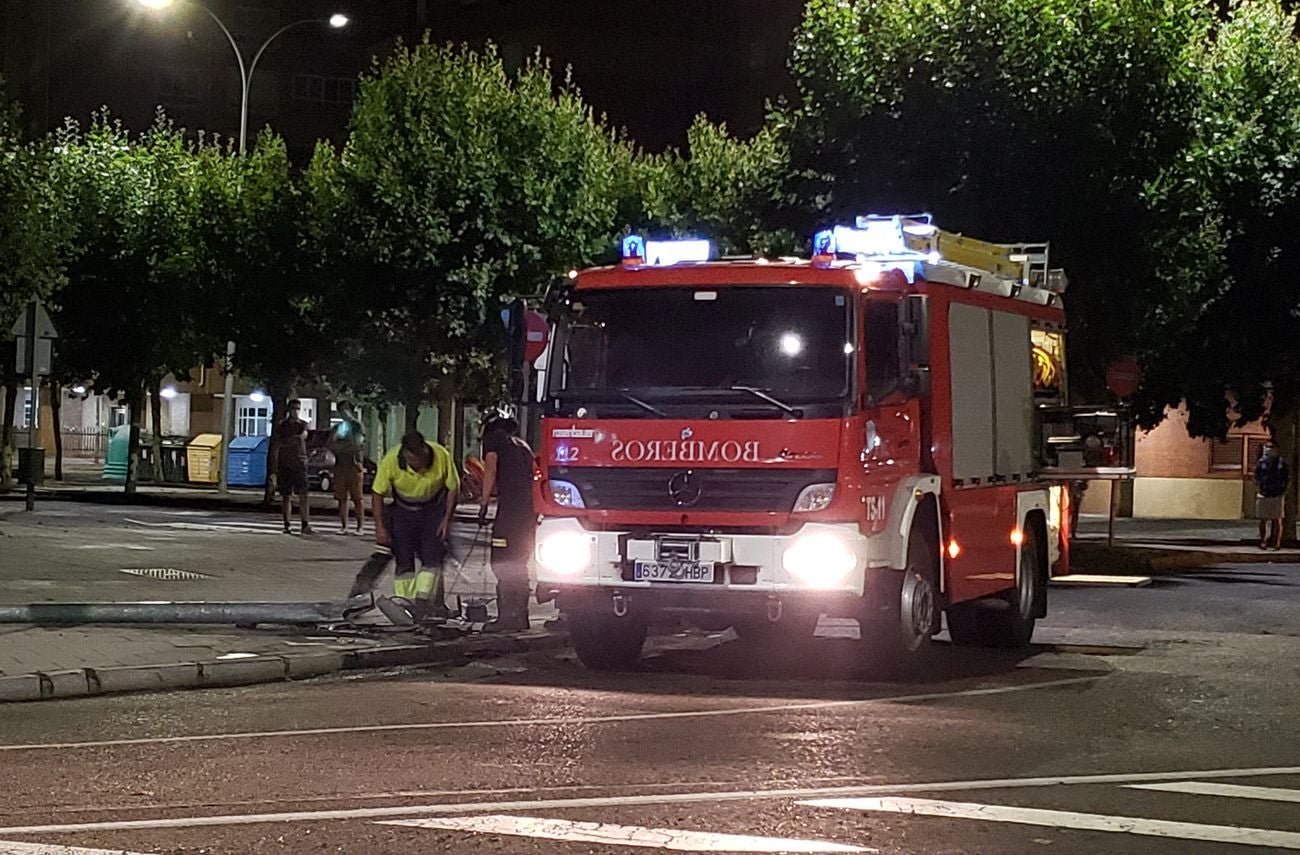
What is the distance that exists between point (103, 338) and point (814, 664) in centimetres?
3358

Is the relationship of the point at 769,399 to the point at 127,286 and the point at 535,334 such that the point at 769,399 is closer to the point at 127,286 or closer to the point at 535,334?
the point at 535,334

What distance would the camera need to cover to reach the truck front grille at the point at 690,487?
12.7 metres

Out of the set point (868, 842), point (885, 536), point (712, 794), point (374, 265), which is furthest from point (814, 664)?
point (374, 265)

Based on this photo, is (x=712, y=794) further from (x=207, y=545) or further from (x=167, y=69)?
(x=167, y=69)

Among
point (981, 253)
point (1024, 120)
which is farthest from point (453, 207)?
point (981, 253)

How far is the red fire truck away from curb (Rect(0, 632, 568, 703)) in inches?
53.1

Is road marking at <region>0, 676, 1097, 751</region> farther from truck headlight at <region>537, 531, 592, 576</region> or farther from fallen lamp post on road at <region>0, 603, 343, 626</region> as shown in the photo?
fallen lamp post on road at <region>0, 603, 343, 626</region>

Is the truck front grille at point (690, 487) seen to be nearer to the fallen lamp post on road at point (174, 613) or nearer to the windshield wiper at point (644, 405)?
the windshield wiper at point (644, 405)

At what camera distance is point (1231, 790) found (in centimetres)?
912

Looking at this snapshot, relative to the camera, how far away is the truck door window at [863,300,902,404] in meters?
12.8

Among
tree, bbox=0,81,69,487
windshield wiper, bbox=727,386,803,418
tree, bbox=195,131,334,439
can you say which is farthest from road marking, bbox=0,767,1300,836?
tree, bbox=195,131,334,439

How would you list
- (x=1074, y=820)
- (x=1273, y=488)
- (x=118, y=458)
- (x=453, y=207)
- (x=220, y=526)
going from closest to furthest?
(x=1074, y=820), (x=220, y=526), (x=1273, y=488), (x=453, y=207), (x=118, y=458)

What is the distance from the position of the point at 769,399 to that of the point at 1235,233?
2037cm

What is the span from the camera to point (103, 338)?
45.0m
